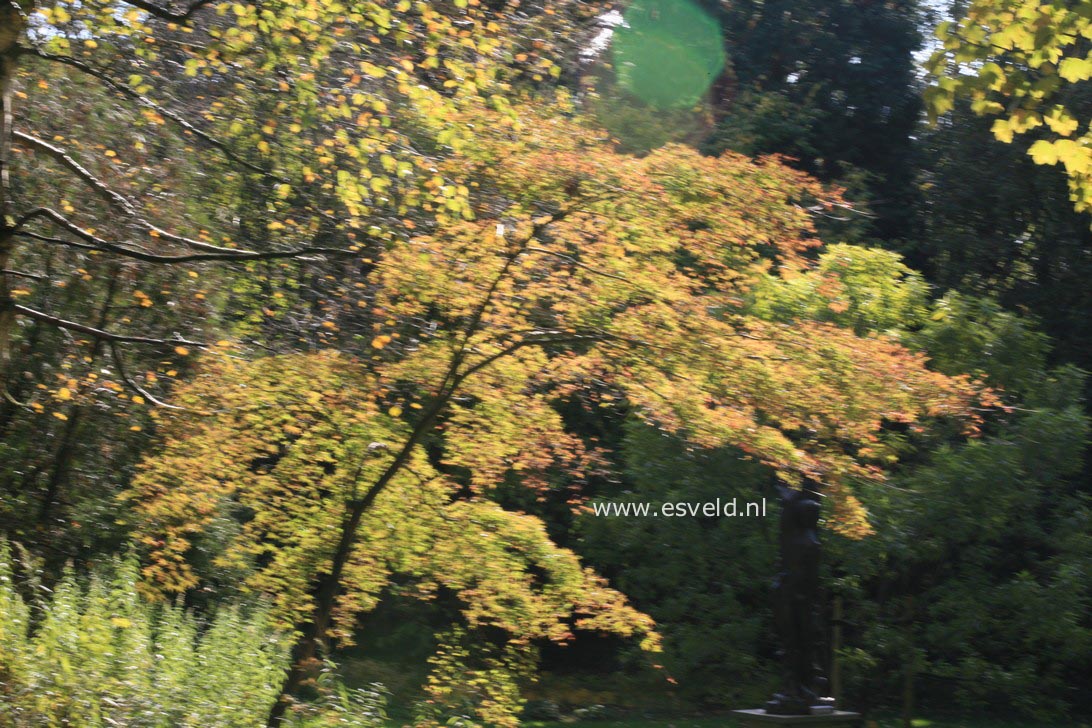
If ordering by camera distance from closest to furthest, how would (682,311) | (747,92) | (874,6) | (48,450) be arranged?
(682,311)
(48,450)
(747,92)
(874,6)

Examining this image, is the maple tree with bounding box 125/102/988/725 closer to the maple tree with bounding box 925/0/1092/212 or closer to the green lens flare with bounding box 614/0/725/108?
the maple tree with bounding box 925/0/1092/212

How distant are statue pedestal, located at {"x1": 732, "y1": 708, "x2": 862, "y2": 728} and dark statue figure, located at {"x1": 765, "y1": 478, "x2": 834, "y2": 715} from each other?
0.12m

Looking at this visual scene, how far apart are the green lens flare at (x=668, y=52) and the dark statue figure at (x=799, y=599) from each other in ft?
35.5

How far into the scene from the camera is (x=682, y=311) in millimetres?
7207

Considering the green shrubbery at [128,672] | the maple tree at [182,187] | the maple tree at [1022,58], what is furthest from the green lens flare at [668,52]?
the maple tree at [1022,58]

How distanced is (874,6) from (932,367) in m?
9.39

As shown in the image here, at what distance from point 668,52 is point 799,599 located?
12.5 m

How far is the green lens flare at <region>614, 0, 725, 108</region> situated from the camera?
18859 millimetres

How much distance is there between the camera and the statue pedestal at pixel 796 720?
8672 millimetres

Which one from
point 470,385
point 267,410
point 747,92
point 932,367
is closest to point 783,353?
point 470,385

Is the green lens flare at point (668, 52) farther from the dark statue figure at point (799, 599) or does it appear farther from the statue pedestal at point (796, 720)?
the statue pedestal at point (796, 720)

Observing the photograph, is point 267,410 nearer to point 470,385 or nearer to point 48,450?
point 470,385

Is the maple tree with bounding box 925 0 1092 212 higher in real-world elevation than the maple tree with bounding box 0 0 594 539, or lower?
lower

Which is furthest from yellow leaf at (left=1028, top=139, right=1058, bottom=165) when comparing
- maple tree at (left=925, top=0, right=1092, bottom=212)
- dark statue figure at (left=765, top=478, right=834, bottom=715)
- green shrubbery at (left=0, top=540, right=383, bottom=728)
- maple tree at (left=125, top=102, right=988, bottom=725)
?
green shrubbery at (left=0, top=540, right=383, bottom=728)
